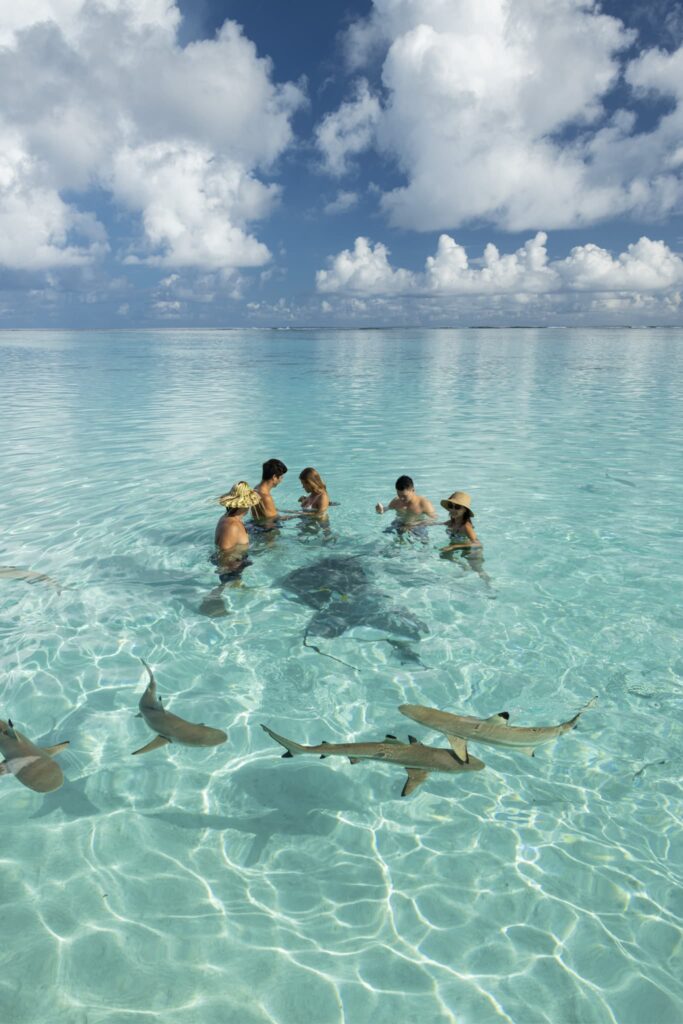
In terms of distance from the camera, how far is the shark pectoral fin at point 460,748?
4305mm

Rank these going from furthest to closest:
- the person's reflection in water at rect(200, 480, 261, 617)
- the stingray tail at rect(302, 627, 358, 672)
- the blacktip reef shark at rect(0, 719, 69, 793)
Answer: the person's reflection in water at rect(200, 480, 261, 617), the stingray tail at rect(302, 627, 358, 672), the blacktip reef shark at rect(0, 719, 69, 793)

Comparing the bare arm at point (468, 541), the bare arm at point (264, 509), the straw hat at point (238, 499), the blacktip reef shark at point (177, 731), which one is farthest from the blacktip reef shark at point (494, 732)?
A: the bare arm at point (264, 509)

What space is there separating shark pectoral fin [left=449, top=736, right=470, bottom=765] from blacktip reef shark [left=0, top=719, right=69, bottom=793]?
311 cm

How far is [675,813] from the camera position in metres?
4.68

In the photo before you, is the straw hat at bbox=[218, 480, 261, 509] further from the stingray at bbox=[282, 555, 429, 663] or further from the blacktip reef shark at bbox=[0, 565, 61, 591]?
the blacktip reef shark at bbox=[0, 565, 61, 591]

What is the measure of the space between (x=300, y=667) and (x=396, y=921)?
3007 mm

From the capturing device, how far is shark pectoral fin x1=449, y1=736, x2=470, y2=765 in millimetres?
4305

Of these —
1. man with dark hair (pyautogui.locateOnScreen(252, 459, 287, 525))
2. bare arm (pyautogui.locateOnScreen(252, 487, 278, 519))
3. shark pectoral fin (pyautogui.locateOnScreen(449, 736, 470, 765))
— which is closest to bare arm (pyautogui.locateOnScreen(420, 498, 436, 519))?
man with dark hair (pyautogui.locateOnScreen(252, 459, 287, 525))

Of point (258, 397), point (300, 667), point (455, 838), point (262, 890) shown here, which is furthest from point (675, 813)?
point (258, 397)

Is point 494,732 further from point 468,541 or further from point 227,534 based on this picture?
point 227,534

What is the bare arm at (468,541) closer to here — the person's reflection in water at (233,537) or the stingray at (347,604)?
the stingray at (347,604)

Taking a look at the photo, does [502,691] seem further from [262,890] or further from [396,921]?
[262,890]

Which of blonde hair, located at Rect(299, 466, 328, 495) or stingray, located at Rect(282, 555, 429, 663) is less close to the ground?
blonde hair, located at Rect(299, 466, 328, 495)

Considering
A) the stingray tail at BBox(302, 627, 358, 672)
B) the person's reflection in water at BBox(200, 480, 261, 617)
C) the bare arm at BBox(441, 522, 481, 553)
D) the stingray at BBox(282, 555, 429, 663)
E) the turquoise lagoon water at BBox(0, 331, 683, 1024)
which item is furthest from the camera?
the bare arm at BBox(441, 522, 481, 553)
